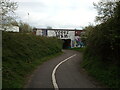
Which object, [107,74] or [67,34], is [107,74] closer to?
[107,74]

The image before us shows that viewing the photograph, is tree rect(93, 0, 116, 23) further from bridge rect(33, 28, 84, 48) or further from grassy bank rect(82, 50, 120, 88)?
bridge rect(33, 28, 84, 48)

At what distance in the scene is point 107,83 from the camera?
37.2 feet

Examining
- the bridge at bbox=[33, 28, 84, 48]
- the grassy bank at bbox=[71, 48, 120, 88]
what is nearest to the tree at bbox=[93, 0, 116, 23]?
the grassy bank at bbox=[71, 48, 120, 88]

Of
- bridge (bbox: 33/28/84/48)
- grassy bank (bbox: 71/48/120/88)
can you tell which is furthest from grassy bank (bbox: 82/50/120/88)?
bridge (bbox: 33/28/84/48)

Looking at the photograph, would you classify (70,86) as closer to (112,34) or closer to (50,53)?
(112,34)

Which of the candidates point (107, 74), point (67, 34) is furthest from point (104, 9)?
point (67, 34)

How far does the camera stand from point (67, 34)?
218ft

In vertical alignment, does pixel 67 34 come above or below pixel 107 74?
above

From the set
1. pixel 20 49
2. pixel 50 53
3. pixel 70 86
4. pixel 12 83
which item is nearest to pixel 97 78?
pixel 70 86

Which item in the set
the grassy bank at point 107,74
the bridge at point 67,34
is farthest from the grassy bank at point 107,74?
the bridge at point 67,34

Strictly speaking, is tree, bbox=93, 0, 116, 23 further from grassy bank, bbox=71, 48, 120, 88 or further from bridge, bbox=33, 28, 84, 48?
bridge, bbox=33, 28, 84, 48

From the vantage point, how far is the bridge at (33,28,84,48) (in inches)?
2549

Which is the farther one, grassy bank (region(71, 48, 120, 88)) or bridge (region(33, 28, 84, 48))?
bridge (region(33, 28, 84, 48))

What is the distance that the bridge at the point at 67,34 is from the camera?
212 feet
